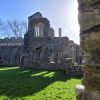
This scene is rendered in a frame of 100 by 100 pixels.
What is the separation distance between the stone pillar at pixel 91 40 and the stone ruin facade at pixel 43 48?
22.6 meters

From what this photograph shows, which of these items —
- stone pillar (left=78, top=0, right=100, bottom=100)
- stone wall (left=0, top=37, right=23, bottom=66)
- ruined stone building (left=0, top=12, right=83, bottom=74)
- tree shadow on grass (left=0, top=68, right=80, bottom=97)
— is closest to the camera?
stone pillar (left=78, top=0, right=100, bottom=100)

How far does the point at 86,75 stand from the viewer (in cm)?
246

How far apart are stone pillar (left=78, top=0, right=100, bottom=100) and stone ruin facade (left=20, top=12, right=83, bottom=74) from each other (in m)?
22.6

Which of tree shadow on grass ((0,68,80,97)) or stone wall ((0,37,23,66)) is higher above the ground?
stone wall ((0,37,23,66))

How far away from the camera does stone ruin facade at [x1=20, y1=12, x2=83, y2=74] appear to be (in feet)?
87.9

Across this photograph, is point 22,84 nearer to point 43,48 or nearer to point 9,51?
point 43,48

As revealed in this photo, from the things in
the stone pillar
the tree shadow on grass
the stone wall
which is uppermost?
the stone wall

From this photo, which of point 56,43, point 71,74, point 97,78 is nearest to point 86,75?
point 97,78

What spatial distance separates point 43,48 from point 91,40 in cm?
2590

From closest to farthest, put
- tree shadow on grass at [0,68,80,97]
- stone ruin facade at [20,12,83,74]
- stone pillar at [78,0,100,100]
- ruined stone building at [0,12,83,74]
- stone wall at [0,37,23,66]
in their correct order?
1. stone pillar at [78,0,100,100]
2. tree shadow on grass at [0,68,80,97]
3. ruined stone building at [0,12,83,74]
4. stone ruin facade at [20,12,83,74]
5. stone wall at [0,37,23,66]

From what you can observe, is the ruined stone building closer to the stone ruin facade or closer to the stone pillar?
the stone ruin facade

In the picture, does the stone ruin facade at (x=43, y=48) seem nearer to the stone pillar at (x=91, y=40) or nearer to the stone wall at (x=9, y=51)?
the stone wall at (x=9, y=51)

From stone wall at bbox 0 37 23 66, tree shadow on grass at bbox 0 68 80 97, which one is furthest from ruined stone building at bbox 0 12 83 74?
tree shadow on grass at bbox 0 68 80 97

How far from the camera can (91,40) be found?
2209mm
